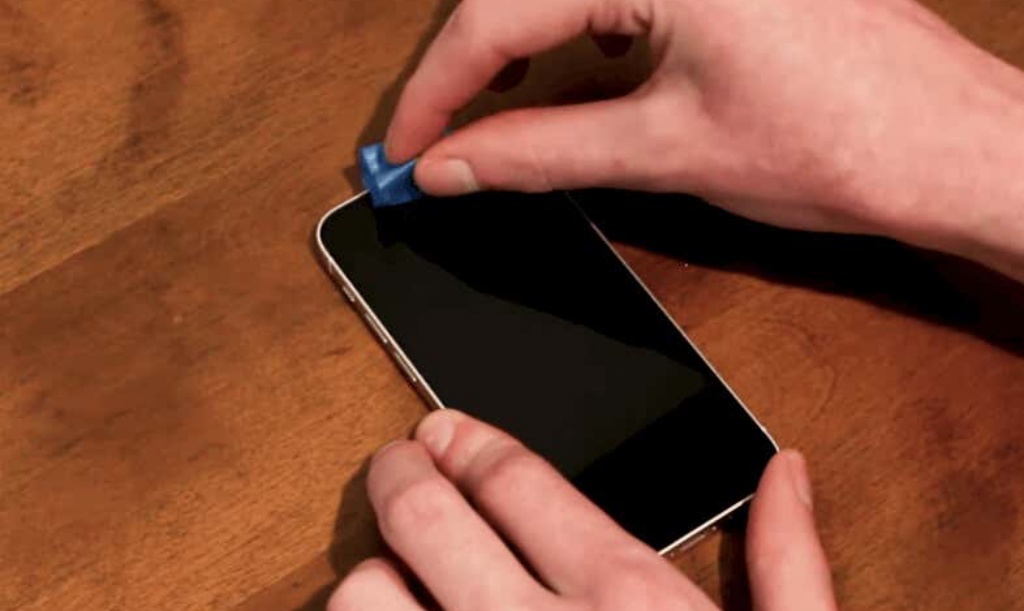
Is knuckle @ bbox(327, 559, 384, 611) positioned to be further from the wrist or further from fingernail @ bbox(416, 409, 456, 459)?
the wrist

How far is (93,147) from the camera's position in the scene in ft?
2.24

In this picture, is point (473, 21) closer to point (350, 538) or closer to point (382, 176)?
point (382, 176)

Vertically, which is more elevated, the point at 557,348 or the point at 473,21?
the point at 473,21

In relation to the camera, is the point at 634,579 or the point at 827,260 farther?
the point at 827,260

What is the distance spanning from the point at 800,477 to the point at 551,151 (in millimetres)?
195

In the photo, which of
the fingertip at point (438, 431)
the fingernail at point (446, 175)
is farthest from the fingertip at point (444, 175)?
the fingertip at point (438, 431)

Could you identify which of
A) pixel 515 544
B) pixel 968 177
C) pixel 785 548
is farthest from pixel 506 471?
pixel 968 177

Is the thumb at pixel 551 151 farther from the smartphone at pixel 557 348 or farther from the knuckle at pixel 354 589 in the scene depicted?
the knuckle at pixel 354 589

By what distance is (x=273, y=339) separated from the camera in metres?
0.65

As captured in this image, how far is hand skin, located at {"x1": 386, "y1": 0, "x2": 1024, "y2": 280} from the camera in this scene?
621 millimetres

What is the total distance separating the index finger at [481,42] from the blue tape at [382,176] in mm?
12

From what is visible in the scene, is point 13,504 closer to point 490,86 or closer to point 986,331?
point 490,86

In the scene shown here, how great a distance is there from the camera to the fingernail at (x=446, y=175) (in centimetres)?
66

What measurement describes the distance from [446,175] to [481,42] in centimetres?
7
